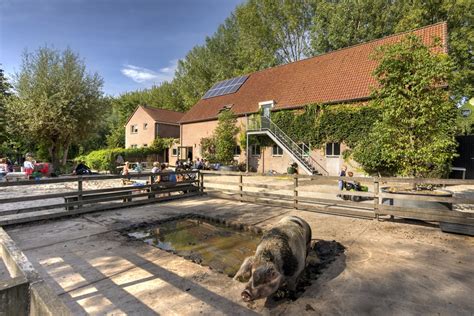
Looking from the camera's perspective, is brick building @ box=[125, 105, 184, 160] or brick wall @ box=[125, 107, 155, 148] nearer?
brick building @ box=[125, 105, 184, 160]

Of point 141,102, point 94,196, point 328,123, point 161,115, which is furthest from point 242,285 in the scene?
point 141,102

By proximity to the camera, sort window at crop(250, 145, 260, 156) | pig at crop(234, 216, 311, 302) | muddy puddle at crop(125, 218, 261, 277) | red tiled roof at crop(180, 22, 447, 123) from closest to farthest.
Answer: pig at crop(234, 216, 311, 302)
muddy puddle at crop(125, 218, 261, 277)
red tiled roof at crop(180, 22, 447, 123)
window at crop(250, 145, 260, 156)

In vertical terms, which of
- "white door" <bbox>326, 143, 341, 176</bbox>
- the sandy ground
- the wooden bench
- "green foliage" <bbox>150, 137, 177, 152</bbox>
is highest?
"green foliage" <bbox>150, 137, 177, 152</bbox>

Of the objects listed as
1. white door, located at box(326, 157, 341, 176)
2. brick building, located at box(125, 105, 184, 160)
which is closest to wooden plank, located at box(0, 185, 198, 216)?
white door, located at box(326, 157, 341, 176)

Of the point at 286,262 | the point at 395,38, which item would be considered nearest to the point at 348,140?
the point at 395,38

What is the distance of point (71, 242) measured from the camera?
463cm

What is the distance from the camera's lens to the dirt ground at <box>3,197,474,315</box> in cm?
276

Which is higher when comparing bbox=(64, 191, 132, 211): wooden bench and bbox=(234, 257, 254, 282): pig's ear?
bbox=(64, 191, 132, 211): wooden bench

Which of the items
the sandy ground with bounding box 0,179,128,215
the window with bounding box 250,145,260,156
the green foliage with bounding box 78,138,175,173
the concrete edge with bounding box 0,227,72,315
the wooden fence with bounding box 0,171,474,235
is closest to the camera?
the concrete edge with bounding box 0,227,72,315

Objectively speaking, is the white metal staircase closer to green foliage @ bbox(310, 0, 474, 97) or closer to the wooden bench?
green foliage @ bbox(310, 0, 474, 97)

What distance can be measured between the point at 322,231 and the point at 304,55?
89.4ft

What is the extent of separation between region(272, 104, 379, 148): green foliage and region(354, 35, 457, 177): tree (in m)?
7.95

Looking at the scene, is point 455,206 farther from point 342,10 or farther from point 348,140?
point 342,10

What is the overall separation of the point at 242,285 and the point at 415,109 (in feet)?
20.6
